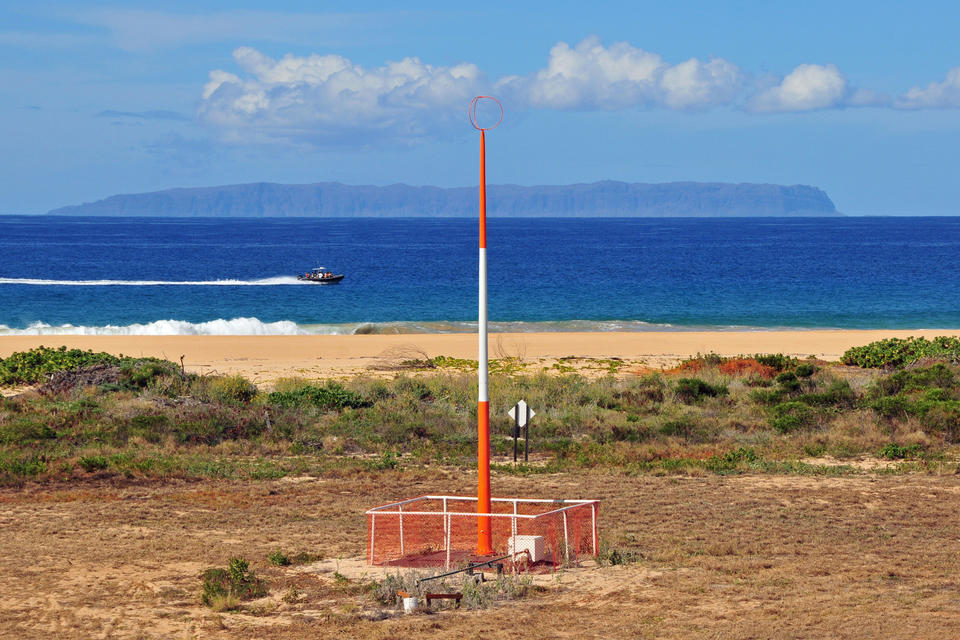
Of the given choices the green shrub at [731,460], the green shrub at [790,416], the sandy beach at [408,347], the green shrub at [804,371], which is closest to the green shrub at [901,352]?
the green shrub at [804,371]

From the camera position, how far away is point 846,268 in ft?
342

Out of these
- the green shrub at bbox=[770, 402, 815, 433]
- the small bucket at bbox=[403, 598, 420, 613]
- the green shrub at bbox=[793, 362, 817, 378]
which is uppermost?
the green shrub at bbox=[793, 362, 817, 378]

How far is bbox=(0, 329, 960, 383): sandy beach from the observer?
122 feet

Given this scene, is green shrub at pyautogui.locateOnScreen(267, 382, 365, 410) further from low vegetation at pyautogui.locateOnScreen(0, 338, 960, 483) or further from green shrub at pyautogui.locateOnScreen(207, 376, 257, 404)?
green shrub at pyautogui.locateOnScreen(207, 376, 257, 404)

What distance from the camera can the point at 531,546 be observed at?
13.0 m

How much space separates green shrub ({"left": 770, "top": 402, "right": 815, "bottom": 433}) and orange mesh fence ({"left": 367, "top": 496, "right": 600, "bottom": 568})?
8.92 meters

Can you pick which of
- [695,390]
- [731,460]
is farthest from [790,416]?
[731,460]

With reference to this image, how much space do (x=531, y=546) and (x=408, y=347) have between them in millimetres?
29139

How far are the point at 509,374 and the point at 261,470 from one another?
509 inches

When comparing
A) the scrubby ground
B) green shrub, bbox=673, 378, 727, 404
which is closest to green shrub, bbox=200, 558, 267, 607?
the scrubby ground

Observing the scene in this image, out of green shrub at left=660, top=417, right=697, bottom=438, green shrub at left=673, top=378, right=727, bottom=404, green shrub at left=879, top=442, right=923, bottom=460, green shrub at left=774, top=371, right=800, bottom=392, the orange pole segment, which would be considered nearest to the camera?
the orange pole segment

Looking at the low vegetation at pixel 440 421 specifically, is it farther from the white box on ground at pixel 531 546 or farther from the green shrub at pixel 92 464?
the white box on ground at pixel 531 546

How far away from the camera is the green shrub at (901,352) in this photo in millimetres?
31031

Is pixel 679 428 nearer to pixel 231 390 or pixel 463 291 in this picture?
pixel 231 390
